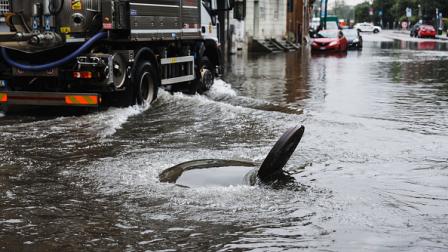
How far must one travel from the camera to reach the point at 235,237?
5109 mm

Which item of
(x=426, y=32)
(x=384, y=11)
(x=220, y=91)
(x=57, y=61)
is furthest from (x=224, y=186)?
(x=384, y=11)

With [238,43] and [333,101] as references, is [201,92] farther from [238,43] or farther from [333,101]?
[238,43]

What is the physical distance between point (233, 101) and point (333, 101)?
2.14 m

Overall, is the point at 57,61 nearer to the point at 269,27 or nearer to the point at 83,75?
the point at 83,75

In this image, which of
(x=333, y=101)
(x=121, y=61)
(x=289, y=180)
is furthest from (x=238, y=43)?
(x=289, y=180)

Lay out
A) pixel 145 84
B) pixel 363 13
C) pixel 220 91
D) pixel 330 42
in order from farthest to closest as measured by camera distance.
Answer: pixel 363 13 → pixel 330 42 → pixel 220 91 → pixel 145 84

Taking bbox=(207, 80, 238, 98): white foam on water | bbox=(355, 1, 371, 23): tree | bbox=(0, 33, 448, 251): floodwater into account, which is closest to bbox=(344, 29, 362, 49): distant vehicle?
bbox=(207, 80, 238, 98): white foam on water

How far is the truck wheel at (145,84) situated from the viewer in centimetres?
1197

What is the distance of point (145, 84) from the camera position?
41.4ft

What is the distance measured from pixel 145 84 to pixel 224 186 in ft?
20.9

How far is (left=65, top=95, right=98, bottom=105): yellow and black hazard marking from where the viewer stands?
11.0 meters

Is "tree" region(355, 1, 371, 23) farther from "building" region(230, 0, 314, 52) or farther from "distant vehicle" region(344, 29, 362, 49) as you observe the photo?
"distant vehicle" region(344, 29, 362, 49)

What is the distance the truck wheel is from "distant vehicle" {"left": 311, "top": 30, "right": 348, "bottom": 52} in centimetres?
2438

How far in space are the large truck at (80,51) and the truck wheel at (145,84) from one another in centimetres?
2
